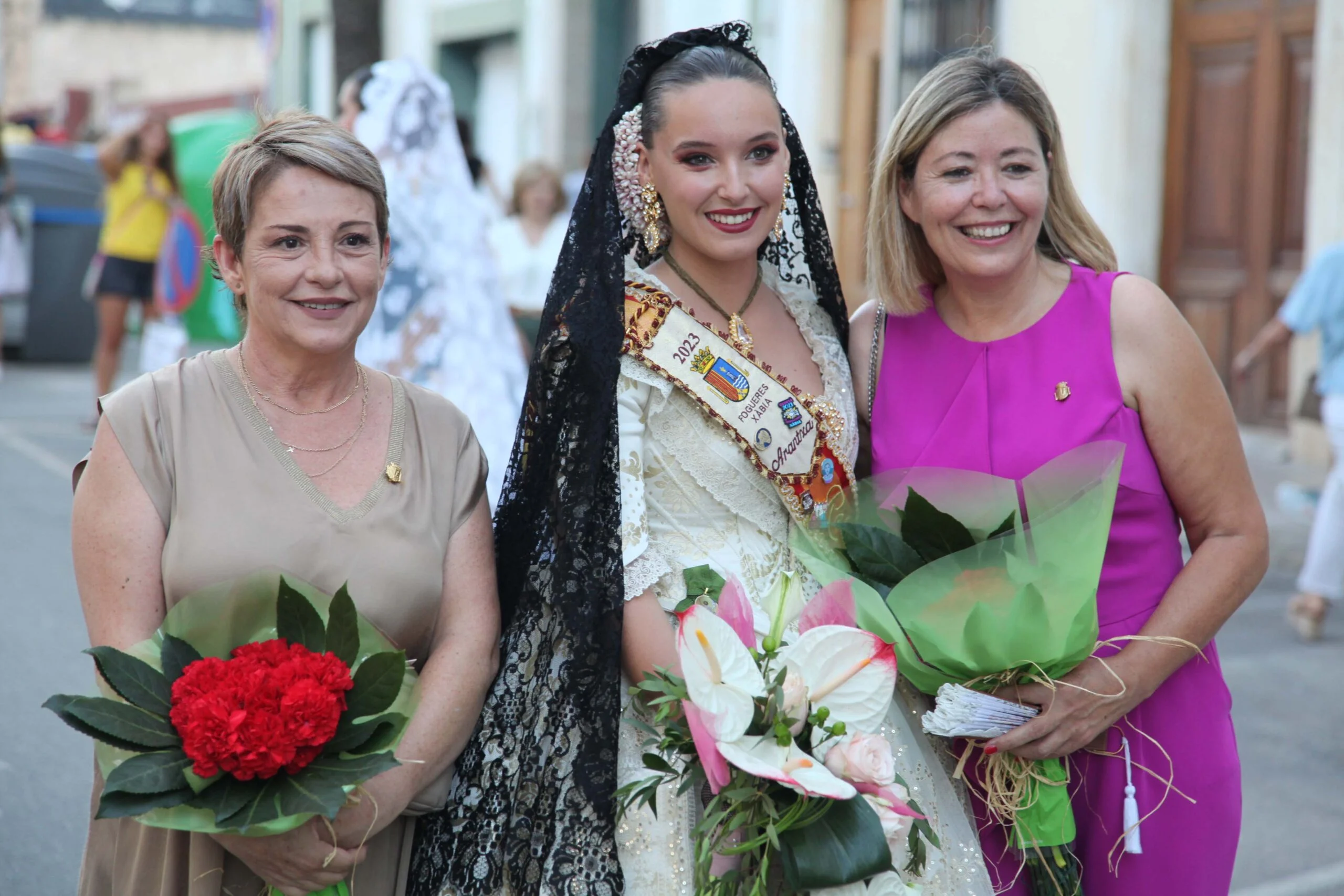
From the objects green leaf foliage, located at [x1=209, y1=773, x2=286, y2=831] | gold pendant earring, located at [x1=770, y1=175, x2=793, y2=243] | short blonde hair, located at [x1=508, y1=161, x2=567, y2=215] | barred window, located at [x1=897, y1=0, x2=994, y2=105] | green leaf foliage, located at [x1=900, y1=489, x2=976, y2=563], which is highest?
barred window, located at [x1=897, y1=0, x2=994, y2=105]

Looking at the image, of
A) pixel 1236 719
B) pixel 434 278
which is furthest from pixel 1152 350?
pixel 1236 719

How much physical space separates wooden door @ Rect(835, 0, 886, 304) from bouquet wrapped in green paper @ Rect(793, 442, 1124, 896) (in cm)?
1012

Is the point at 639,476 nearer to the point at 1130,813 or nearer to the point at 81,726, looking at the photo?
the point at 81,726

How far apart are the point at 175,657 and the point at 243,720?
7.9 inches

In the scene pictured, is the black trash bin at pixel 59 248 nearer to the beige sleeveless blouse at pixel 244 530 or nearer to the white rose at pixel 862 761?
the beige sleeveless blouse at pixel 244 530

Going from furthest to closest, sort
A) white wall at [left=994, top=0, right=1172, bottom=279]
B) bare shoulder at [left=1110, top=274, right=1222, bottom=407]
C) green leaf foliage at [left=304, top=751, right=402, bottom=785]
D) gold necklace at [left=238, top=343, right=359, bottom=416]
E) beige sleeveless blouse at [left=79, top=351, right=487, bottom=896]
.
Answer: white wall at [left=994, top=0, right=1172, bottom=279] → bare shoulder at [left=1110, top=274, right=1222, bottom=407] → gold necklace at [left=238, top=343, right=359, bottom=416] → beige sleeveless blouse at [left=79, top=351, right=487, bottom=896] → green leaf foliage at [left=304, top=751, right=402, bottom=785]

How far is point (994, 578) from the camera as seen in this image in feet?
7.18

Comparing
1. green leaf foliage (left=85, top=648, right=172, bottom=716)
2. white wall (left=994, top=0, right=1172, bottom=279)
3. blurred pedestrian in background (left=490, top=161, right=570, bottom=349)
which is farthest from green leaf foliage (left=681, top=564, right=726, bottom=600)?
white wall (left=994, top=0, right=1172, bottom=279)

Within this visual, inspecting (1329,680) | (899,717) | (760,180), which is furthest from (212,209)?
(1329,680)

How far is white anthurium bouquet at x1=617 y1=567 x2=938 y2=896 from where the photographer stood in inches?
76.7

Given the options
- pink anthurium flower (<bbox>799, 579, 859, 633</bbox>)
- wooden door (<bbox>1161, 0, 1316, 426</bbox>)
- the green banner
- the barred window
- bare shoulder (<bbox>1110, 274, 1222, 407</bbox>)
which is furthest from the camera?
the green banner

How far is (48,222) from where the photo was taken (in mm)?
14227

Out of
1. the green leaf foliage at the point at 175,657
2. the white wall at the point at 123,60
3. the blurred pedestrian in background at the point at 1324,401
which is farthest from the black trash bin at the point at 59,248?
the white wall at the point at 123,60

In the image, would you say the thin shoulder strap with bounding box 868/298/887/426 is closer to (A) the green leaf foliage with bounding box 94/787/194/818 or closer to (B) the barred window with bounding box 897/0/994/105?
(A) the green leaf foliage with bounding box 94/787/194/818
